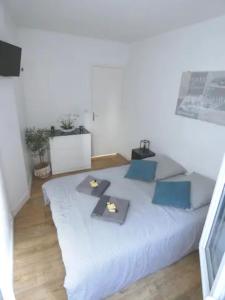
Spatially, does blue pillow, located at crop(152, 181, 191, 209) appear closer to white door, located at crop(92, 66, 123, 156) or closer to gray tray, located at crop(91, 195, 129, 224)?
gray tray, located at crop(91, 195, 129, 224)

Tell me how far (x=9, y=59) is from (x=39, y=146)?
1.59 metres

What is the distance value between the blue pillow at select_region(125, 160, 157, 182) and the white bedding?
0.36m

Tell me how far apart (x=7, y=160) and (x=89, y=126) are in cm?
208

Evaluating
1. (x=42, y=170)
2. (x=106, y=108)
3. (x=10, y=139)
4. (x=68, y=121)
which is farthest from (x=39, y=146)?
(x=106, y=108)

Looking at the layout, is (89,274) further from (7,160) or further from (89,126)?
(89,126)

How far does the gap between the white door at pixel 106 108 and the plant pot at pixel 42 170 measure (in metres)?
1.20

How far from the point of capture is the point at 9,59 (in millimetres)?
1905

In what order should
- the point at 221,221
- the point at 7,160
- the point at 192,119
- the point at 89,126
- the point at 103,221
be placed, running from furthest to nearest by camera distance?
the point at 89,126 → the point at 192,119 → the point at 7,160 → the point at 103,221 → the point at 221,221

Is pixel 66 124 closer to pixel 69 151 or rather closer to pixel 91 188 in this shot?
pixel 69 151

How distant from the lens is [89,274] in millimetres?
1324

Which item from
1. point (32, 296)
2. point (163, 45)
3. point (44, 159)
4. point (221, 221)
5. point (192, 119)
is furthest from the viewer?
point (44, 159)

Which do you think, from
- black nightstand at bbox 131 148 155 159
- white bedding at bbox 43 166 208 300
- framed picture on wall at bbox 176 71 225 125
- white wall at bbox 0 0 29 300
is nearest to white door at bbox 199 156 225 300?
white bedding at bbox 43 166 208 300

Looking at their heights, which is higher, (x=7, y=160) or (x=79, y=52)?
(x=79, y=52)

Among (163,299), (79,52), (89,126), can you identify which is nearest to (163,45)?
(79,52)
